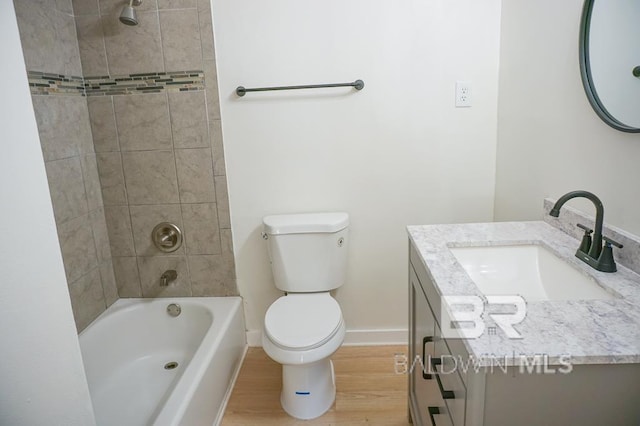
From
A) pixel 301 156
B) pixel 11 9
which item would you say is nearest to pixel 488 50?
pixel 301 156

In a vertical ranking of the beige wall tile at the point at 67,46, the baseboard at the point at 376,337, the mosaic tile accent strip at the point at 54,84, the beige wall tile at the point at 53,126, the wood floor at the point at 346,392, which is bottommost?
the wood floor at the point at 346,392

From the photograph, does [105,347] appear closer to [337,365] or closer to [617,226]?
[337,365]

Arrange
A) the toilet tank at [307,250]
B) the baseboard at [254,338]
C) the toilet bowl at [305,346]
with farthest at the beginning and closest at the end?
the baseboard at [254,338] < the toilet tank at [307,250] < the toilet bowl at [305,346]

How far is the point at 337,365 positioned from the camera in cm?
208

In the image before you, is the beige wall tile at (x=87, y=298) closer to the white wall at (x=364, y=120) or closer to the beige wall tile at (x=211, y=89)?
the white wall at (x=364, y=120)

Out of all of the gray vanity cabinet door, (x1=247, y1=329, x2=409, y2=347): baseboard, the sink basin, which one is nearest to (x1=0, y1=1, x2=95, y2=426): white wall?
the gray vanity cabinet door

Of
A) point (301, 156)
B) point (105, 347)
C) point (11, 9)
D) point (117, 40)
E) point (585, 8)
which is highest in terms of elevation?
point (117, 40)

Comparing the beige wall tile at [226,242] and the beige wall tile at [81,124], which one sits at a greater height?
the beige wall tile at [81,124]

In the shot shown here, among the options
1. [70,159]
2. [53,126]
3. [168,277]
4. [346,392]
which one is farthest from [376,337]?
[53,126]

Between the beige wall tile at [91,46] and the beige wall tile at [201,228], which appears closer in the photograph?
the beige wall tile at [91,46]

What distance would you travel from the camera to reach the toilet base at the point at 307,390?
171 cm

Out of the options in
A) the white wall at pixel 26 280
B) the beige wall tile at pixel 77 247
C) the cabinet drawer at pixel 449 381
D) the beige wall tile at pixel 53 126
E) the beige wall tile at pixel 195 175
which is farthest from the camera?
the beige wall tile at pixel 195 175

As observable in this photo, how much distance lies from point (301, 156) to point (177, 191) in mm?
675

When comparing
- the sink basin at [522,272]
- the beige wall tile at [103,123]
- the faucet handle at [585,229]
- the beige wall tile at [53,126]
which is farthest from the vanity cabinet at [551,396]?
the beige wall tile at [103,123]
